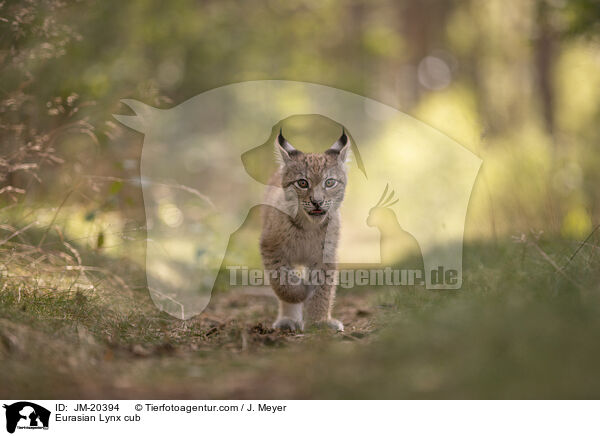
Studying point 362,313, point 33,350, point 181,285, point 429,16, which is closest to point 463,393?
point 33,350

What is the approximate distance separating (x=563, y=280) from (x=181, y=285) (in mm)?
4580

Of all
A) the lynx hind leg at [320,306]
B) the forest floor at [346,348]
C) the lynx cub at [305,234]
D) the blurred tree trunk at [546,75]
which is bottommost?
the forest floor at [346,348]

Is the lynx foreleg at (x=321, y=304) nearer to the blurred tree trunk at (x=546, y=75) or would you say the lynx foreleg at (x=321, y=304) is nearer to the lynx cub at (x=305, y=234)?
the lynx cub at (x=305, y=234)

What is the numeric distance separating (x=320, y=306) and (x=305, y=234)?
723 millimetres

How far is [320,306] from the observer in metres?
5.34

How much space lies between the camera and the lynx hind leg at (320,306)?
5.31 meters

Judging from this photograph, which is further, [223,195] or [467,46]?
[467,46]

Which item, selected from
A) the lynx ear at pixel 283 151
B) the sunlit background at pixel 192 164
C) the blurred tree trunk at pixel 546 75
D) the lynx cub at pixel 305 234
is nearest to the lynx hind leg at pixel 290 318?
the lynx cub at pixel 305 234

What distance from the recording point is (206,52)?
10305mm
